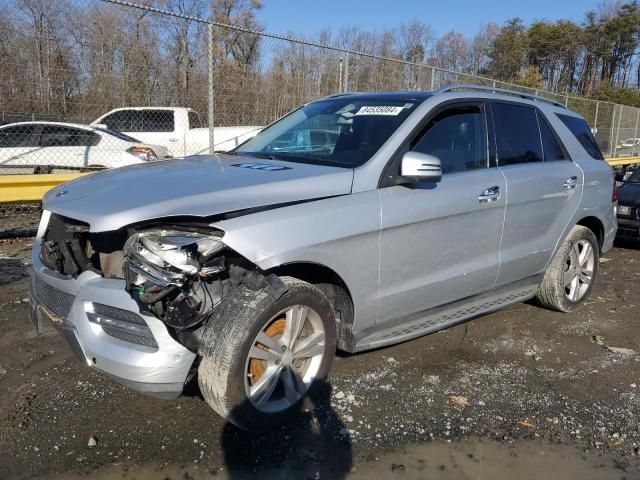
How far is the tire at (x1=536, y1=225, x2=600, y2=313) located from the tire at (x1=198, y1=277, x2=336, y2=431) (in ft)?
8.28

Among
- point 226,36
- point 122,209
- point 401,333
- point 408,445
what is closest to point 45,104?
point 226,36

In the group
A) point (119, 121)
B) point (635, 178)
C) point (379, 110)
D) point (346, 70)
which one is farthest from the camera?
point (119, 121)

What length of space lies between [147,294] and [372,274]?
50.6 inches

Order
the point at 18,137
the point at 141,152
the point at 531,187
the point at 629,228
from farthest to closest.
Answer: the point at 141,152, the point at 18,137, the point at 629,228, the point at 531,187

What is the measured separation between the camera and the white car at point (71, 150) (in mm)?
9828

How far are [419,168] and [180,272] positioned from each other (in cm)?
149

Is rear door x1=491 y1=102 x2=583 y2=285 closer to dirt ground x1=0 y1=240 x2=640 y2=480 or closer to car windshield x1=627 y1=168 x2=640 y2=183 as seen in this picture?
dirt ground x1=0 y1=240 x2=640 y2=480

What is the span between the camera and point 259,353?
279 cm

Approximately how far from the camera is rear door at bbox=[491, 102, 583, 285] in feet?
13.3

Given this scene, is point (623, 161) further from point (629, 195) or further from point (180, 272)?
point (180, 272)

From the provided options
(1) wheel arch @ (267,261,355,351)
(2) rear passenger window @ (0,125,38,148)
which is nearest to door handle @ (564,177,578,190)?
(1) wheel arch @ (267,261,355,351)

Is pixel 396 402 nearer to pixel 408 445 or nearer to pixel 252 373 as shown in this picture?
pixel 408 445

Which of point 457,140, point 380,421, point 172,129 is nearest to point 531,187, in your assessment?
point 457,140

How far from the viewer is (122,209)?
255 centimetres
